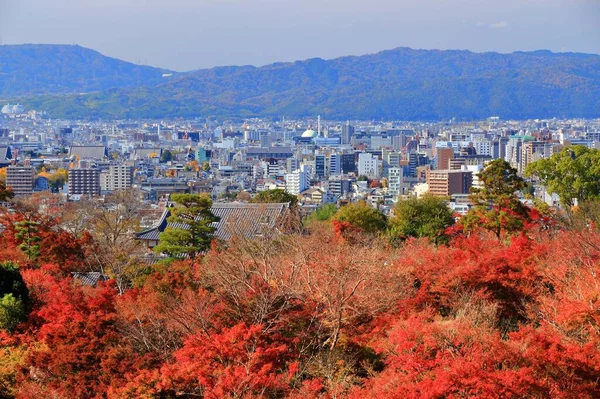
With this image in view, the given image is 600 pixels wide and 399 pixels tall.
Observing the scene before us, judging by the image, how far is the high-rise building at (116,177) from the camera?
5703 centimetres

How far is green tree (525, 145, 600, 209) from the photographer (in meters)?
20.0

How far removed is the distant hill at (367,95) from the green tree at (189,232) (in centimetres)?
13735

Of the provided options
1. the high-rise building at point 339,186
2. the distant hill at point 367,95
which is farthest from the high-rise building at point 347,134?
the high-rise building at point 339,186

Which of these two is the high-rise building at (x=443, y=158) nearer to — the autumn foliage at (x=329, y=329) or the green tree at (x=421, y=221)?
the green tree at (x=421, y=221)

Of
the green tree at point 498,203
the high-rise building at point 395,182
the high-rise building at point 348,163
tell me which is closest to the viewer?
the green tree at point 498,203

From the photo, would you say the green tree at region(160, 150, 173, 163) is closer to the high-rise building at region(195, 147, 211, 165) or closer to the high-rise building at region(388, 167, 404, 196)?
the high-rise building at region(195, 147, 211, 165)

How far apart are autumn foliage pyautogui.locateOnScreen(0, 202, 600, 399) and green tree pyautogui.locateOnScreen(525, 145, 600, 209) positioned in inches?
351

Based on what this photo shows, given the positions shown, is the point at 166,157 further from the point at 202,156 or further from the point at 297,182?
the point at 297,182

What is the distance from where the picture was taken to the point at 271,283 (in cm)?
980

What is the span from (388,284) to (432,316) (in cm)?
73

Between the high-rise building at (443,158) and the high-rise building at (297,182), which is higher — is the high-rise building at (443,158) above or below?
above

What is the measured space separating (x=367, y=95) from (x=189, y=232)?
160436 mm

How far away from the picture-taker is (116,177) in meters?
57.9

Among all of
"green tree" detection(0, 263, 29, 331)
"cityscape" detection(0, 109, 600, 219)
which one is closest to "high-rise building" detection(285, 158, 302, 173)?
"cityscape" detection(0, 109, 600, 219)
